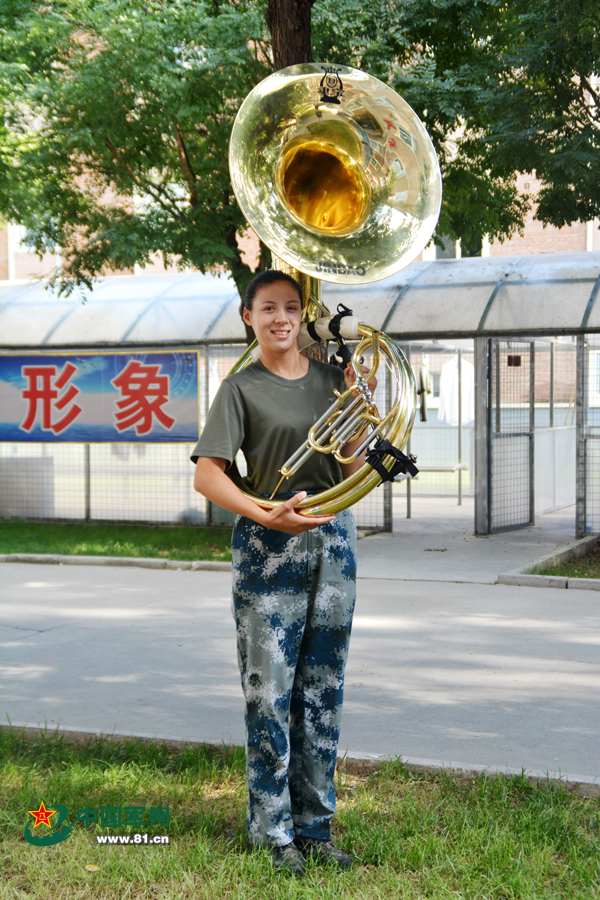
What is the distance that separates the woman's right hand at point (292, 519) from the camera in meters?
2.87

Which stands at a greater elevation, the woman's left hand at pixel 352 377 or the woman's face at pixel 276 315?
the woman's face at pixel 276 315

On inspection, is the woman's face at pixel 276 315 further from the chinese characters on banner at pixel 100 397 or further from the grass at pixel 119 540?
the chinese characters on banner at pixel 100 397

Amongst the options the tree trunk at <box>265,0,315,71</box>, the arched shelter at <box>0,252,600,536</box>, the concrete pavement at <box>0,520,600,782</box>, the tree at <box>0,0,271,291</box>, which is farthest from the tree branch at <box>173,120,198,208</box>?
the tree trunk at <box>265,0,315,71</box>

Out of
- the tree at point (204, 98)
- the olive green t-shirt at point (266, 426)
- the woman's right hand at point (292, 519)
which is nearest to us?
the woman's right hand at point (292, 519)

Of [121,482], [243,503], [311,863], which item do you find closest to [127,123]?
[121,482]

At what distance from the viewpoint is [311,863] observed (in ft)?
10.4

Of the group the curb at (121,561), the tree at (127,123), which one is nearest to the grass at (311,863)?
the curb at (121,561)

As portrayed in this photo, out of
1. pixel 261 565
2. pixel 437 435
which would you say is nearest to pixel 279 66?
pixel 261 565

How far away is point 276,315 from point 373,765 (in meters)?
2.20

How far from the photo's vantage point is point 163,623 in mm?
7410

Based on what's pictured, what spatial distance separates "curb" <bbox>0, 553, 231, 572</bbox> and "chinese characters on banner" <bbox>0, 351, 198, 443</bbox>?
2666 mm

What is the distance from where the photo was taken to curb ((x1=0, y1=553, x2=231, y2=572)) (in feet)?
32.5
